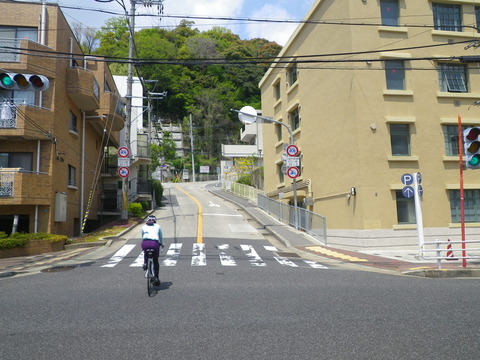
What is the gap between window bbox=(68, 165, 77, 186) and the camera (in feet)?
Answer: 78.7

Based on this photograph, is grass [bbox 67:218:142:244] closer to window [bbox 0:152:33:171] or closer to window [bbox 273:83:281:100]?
window [bbox 0:152:33:171]

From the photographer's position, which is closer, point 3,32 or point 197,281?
point 197,281

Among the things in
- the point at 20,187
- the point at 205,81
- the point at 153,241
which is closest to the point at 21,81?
the point at 153,241

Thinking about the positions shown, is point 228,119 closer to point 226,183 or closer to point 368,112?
point 226,183

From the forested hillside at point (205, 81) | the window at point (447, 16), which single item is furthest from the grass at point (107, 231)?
the forested hillside at point (205, 81)

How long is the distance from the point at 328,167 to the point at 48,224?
1417cm

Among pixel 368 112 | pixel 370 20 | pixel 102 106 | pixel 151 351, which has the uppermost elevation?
pixel 370 20

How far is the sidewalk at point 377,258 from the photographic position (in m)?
12.2

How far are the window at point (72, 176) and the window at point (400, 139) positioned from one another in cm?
1728

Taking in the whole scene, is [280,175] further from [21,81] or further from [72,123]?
[21,81]

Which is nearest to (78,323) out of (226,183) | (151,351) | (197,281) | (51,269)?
(151,351)

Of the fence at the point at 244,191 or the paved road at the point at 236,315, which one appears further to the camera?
the fence at the point at 244,191

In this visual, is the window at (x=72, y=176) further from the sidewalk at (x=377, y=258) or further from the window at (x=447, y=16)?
the window at (x=447, y=16)

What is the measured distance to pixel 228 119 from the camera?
81.4 m
